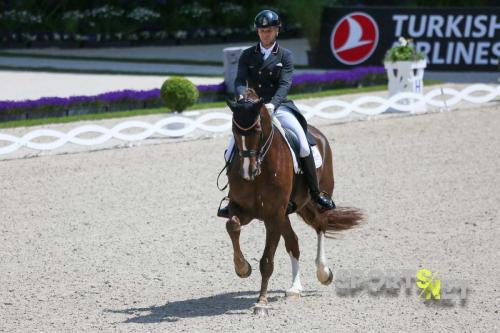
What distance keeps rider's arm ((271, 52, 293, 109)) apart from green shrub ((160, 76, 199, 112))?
11.5 meters

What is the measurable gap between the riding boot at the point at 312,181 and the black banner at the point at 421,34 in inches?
784

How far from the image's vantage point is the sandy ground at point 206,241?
32.2 ft

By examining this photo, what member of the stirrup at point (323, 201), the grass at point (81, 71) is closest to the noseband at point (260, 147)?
the stirrup at point (323, 201)

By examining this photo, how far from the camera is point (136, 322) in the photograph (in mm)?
9609

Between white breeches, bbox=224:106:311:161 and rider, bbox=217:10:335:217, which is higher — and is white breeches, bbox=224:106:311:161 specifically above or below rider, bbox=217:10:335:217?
below

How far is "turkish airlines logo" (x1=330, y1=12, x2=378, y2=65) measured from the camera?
30.2 metres

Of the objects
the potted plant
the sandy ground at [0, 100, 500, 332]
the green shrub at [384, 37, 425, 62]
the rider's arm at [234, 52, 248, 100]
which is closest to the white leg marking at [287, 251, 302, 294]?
the sandy ground at [0, 100, 500, 332]

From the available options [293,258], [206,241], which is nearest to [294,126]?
[293,258]

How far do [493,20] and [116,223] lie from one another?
18.7 m

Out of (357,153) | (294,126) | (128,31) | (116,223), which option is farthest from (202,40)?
(294,126)

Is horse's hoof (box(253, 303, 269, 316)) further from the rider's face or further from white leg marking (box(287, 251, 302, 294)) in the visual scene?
the rider's face

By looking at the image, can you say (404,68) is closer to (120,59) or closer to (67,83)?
(67,83)

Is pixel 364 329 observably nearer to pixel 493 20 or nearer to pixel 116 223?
pixel 116 223

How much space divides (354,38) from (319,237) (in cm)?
2022
